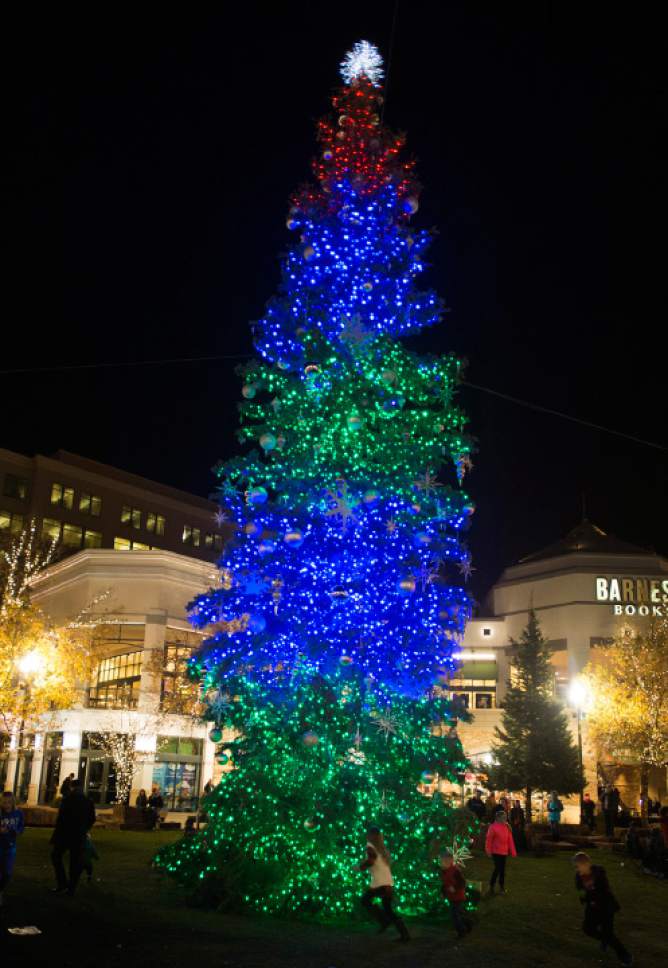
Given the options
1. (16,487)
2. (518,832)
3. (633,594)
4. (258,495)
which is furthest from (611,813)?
(16,487)

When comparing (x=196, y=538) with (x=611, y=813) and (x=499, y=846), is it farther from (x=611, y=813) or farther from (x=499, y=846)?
(x=499, y=846)

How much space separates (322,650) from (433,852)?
332 centimetres

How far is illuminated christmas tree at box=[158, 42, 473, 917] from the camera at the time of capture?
12508 mm

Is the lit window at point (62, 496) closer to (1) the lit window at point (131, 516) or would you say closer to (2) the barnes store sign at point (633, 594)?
(1) the lit window at point (131, 516)

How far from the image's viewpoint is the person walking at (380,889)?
1091 centimetres

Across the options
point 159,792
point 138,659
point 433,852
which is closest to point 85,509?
point 138,659

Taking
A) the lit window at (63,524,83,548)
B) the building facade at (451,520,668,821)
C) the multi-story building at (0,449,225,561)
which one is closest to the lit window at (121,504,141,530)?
the multi-story building at (0,449,225,561)

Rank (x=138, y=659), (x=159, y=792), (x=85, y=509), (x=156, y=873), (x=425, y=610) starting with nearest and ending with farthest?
(x=425, y=610)
(x=156, y=873)
(x=159, y=792)
(x=138, y=659)
(x=85, y=509)

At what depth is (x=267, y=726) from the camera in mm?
13039

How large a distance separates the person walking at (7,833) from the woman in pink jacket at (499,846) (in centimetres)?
845

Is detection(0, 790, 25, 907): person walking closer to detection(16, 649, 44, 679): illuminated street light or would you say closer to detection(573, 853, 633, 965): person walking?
detection(573, 853, 633, 965): person walking

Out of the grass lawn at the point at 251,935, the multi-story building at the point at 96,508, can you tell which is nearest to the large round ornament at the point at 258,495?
the grass lawn at the point at 251,935

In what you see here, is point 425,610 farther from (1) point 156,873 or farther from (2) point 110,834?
(2) point 110,834

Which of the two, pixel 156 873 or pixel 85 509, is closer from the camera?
pixel 156 873
